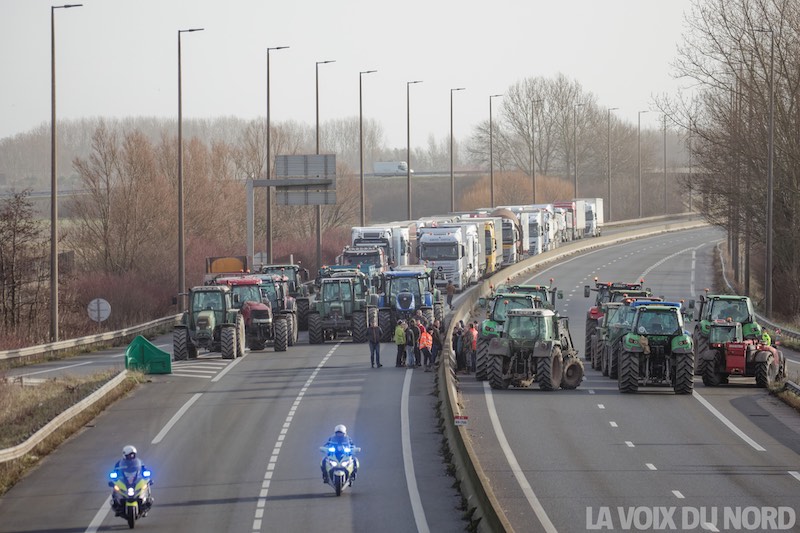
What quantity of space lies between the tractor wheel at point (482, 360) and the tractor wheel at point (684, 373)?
200 inches

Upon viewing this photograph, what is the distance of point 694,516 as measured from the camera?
2008cm

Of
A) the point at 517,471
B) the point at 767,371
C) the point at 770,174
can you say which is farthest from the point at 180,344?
the point at 770,174

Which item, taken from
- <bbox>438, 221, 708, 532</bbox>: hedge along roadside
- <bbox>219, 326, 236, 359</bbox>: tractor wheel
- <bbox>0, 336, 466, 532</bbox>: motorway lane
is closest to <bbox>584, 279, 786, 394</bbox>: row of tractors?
<bbox>438, 221, 708, 532</bbox>: hedge along roadside

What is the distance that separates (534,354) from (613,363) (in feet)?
14.5

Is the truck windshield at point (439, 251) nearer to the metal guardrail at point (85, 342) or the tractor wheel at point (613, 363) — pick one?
the metal guardrail at point (85, 342)

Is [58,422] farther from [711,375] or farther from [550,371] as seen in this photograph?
[711,375]

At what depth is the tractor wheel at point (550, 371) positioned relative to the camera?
34125 mm

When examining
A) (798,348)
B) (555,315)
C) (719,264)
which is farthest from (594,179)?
(555,315)

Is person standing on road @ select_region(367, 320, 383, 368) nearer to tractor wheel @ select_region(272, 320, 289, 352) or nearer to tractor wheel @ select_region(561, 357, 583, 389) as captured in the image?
tractor wheel @ select_region(272, 320, 289, 352)

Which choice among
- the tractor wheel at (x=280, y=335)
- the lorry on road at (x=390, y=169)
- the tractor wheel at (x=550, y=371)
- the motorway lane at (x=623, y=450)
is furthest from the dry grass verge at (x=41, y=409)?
the lorry on road at (x=390, y=169)

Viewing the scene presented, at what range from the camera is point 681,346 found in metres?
32.8

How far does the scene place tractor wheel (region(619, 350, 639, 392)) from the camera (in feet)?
110

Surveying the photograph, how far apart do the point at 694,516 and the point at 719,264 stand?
70.1 meters

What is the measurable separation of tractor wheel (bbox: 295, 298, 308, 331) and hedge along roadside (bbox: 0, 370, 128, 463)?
16.1 meters
